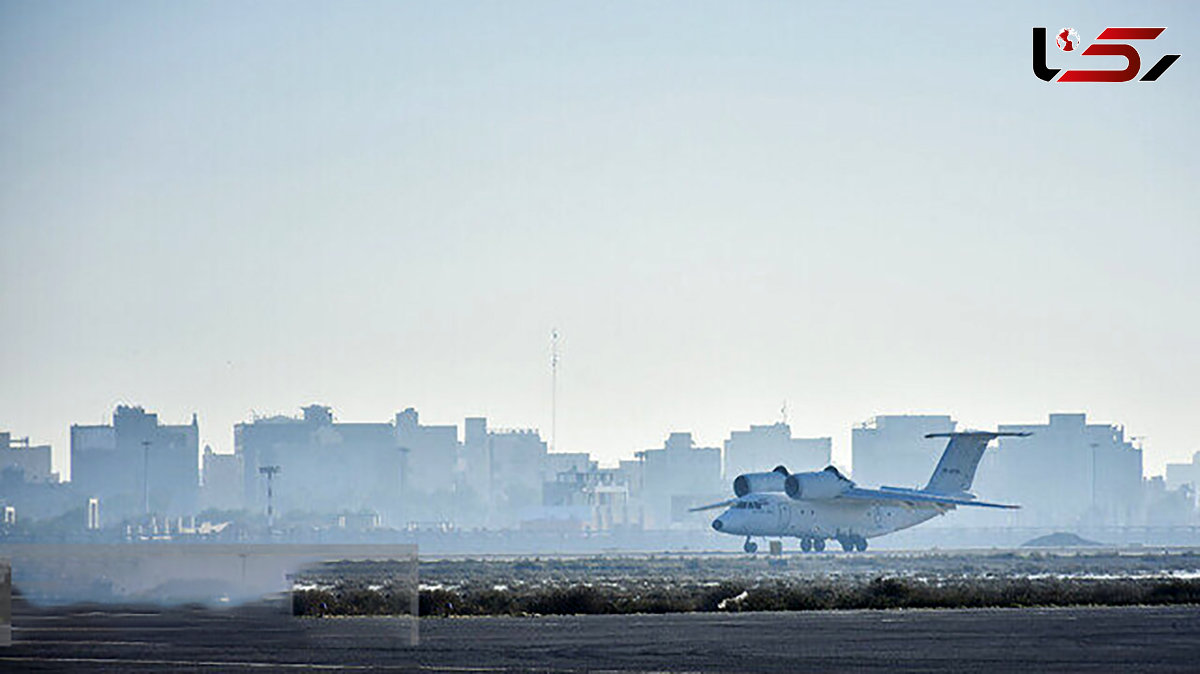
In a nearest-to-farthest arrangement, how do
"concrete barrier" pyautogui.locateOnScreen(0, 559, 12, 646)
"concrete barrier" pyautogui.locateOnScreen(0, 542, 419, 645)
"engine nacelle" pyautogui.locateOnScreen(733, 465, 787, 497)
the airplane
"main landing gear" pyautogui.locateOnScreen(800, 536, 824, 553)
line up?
"concrete barrier" pyautogui.locateOnScreen(0, 559, 12, 646)
"concrete barrier" pyautogui.locateOnScreen(0, 542, 419, 645)
the airplane
"main landing gear" pyautogui.locateOnScreen(800, 536, 824, 553)
"engine nacelle" pyautogui.locateOnScreen(733, 465, 787, 497)

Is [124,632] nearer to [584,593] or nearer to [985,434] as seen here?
[584,593]

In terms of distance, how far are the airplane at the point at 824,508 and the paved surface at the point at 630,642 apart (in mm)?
61888

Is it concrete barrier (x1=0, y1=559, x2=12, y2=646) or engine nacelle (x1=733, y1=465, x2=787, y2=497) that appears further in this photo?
engine nacelle (x1=733, y1=465, x2=787, y2=497)

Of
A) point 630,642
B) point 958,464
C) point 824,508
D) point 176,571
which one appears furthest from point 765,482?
point 630,642

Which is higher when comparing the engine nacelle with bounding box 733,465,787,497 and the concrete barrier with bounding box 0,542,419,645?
the engine nacelle with bounding box 733,465,787,497

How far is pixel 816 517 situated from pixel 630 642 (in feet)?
247

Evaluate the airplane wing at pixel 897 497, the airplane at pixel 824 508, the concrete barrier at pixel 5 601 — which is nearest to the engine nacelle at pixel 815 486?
the airplane at pixel 824 508

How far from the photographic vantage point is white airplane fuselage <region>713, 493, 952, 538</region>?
107188mm

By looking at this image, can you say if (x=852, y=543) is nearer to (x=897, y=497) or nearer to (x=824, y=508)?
(x=824, y=508)

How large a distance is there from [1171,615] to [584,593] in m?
15.3

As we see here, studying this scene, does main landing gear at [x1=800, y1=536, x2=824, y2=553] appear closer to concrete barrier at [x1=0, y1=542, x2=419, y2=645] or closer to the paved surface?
the paved surface

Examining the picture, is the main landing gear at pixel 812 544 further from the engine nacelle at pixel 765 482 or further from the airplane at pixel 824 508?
the engine nacelle at pixel 765 482

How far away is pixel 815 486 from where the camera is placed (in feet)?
350

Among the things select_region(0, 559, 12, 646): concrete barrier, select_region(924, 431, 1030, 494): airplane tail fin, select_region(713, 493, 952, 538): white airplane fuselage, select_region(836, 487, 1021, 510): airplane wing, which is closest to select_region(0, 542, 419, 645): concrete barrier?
Answer: select_region(0, 559, 12, 646): concrete barrier
